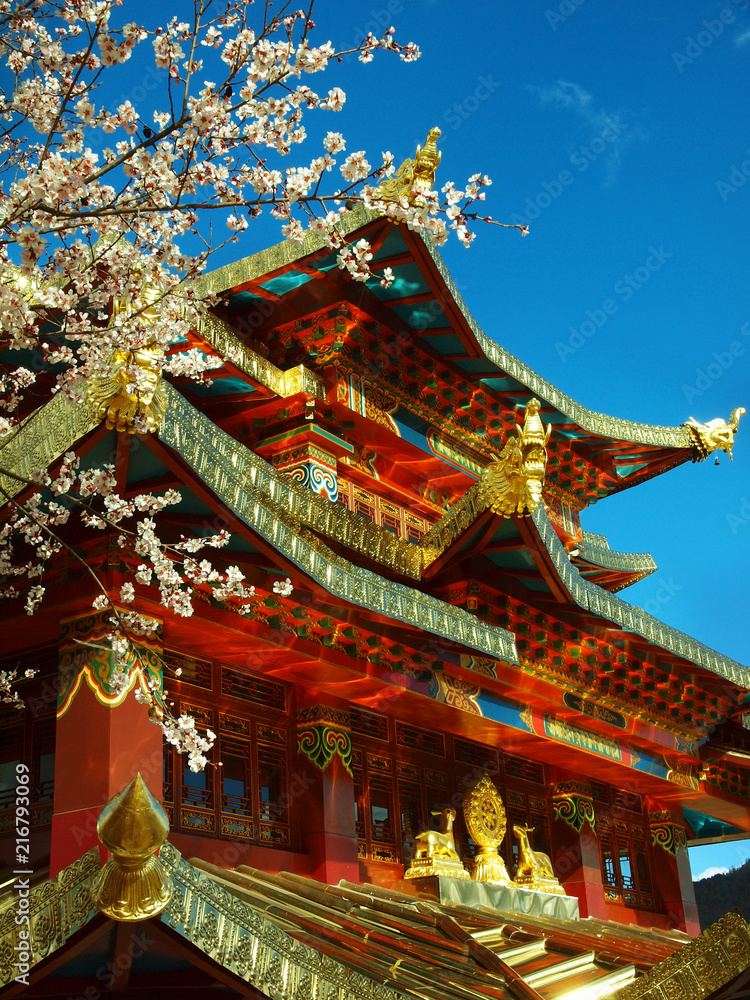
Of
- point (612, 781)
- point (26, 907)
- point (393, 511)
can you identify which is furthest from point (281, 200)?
point (612, 781)

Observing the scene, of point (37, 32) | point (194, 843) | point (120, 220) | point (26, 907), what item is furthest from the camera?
point (194, 843)

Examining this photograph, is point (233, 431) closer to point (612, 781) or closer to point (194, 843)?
point (194, 843)

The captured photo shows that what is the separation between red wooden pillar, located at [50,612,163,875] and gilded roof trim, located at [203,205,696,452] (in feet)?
17.0

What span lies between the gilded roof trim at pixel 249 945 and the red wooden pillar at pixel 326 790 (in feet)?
13.0

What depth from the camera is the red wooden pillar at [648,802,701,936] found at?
15359 mm

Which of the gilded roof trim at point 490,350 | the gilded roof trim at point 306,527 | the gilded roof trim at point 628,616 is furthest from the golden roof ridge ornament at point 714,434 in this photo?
the gilded roof trim at point 306,527

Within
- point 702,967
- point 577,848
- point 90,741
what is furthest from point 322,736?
point 577,848

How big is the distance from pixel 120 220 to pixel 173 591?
2.42 meters

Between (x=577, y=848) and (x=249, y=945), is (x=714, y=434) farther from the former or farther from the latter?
(x=249, y=945)

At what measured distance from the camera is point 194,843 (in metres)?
8.07

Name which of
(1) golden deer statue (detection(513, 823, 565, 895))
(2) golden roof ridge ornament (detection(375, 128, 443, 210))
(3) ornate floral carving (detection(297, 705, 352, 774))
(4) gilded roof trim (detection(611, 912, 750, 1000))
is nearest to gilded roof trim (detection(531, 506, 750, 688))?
(1) golden deer statue (detection(513, 823, 565, 895))

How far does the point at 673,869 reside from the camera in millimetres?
15703

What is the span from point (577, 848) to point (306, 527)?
265 inches

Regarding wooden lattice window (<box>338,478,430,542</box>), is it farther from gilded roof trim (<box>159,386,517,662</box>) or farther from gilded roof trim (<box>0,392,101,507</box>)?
gilded roof trim (<box>0,392,101,507</box>)
